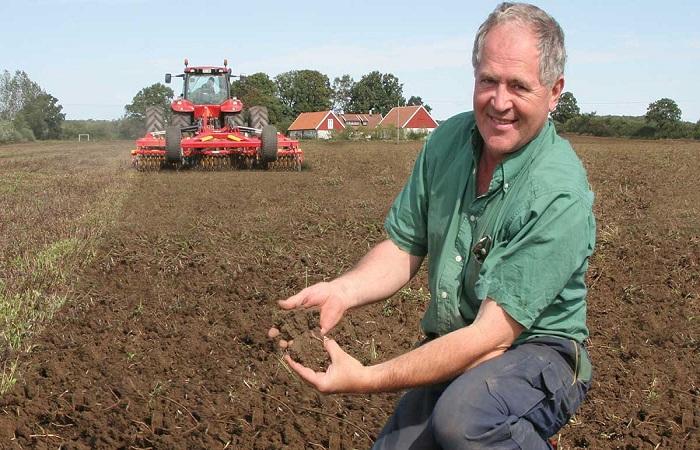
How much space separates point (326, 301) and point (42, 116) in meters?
69.7

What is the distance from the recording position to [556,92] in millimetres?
2527

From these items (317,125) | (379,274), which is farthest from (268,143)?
(317,125)

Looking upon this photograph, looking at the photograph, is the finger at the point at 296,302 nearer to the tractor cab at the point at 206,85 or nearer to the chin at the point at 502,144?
the chin at the point at 502,144

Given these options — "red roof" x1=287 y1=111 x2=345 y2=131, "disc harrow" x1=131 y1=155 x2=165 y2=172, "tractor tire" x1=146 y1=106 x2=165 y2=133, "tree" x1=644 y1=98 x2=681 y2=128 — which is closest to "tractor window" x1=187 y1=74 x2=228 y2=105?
"tractor tire" x1=146 y1=106 x2=165 y2=133

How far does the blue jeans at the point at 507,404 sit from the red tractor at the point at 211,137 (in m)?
14.0

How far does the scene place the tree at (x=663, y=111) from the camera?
39769mm

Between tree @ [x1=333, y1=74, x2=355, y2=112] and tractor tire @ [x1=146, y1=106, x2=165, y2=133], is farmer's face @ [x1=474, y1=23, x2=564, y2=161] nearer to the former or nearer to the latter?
tractor tire @ [x1=146, y1=106, x2=165, y2=133]

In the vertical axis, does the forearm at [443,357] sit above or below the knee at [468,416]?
above

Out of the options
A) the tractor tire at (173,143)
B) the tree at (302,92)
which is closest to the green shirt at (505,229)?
the tractor tire at (173,143)

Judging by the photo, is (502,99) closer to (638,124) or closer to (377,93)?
(638,124)

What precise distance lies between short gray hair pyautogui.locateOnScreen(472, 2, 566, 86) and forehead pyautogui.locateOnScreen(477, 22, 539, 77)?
0.05 feet

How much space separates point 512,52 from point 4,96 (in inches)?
3085

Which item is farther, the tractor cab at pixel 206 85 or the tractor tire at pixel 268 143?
the tractor cab at pixel 206 85

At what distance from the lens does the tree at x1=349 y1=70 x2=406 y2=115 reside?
94.9 m
